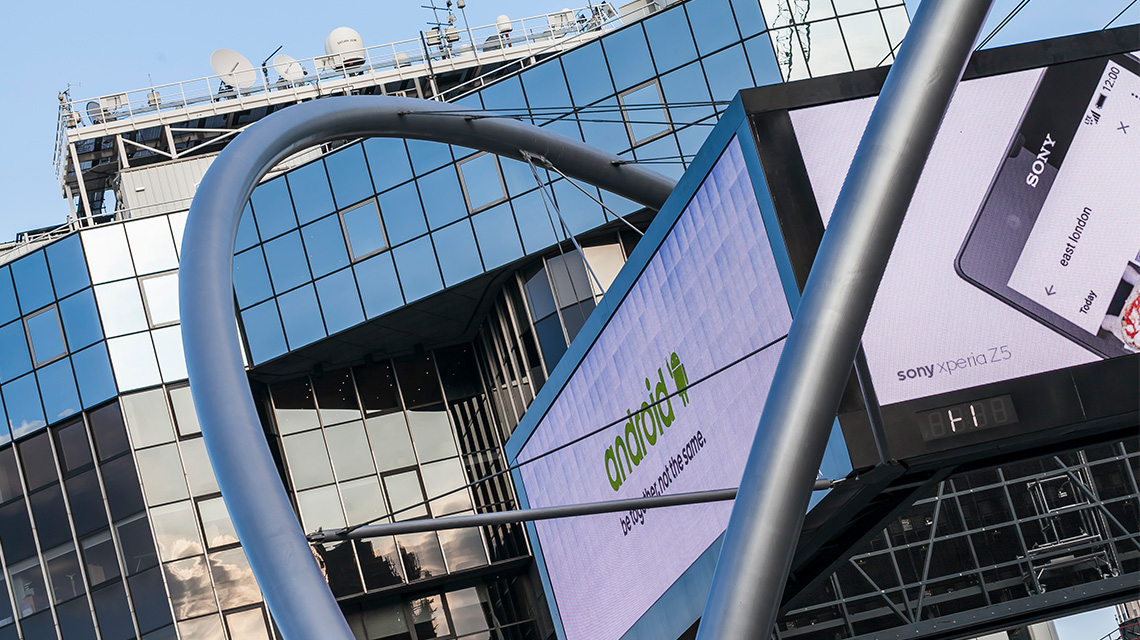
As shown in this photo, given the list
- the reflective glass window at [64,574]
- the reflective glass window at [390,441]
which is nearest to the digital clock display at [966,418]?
the reflective glass window at [390,441]

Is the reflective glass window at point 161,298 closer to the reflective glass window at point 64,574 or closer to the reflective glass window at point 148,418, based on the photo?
the reflective glass window at point 148,418

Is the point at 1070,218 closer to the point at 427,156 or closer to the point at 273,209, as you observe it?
Answer: the point at 427,156

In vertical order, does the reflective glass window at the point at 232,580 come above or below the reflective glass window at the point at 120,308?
below

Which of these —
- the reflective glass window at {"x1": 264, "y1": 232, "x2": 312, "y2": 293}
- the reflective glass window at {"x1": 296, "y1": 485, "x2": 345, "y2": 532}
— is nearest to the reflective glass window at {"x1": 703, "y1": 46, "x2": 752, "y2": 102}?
the reflective glass window at {"x1": 264, "y1": 232, "x2": 312, "y2": 293}

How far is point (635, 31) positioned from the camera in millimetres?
35031

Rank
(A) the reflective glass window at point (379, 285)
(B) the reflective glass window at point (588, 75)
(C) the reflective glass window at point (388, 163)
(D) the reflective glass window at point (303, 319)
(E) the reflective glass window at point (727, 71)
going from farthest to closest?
(D) the reflective glass window at point (303, 319), (C) the reflective glass window at point (388, 163), (A) the reflective glass window at point (379, 285), (B) the reflective glass window at point (588, 75), (E) the reflective glass window at point (727, 71)

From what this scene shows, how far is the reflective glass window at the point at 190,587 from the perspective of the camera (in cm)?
3656

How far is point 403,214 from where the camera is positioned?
1420 inches

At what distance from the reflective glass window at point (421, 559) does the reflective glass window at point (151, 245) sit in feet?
38.1

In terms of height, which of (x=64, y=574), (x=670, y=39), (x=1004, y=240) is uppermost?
(x=670, y=39)

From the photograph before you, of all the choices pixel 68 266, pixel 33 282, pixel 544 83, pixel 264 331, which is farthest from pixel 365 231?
pixel 33 282

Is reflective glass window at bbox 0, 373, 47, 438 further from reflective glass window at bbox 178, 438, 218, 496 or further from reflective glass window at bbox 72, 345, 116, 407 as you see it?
reflective glass window at bbox 178, 438, 218, 496

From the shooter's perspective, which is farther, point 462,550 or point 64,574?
point 462,550

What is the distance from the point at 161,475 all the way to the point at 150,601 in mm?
3841
